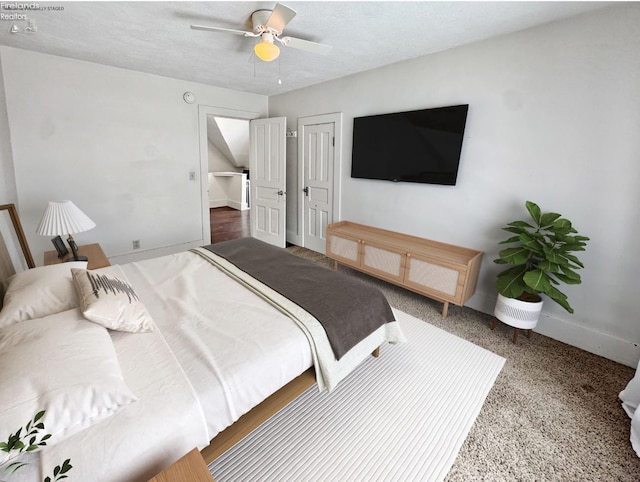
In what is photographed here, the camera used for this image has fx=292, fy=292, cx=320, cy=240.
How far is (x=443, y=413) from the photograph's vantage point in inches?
68.3

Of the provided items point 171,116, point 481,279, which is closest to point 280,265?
point 481,279

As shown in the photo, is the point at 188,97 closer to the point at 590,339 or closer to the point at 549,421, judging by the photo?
the point at 549,421

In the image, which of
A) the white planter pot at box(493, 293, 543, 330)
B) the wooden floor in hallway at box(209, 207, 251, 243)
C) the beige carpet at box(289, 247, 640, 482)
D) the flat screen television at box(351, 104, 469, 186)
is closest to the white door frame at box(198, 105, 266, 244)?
the wooden floor in hallway at box(209, 207, 251, 243)

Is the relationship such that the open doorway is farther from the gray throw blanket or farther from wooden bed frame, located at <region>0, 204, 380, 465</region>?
wooden bed frame, located at <region>0, 204, 380, 465</region>

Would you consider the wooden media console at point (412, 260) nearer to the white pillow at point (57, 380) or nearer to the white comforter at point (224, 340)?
the white comforter at point (224, 340)

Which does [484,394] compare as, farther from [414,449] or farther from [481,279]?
[481,279]

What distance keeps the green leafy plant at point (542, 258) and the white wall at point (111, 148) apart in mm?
3990

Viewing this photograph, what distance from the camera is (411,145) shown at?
10.3ft

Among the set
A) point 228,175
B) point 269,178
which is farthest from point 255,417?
point 228,175

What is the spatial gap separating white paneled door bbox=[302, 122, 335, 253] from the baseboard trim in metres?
2.68

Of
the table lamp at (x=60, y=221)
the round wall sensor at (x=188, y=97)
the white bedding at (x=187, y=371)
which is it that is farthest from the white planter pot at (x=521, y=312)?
the round wall sensor at (x=188, y=97)

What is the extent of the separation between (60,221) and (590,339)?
4.27 metres

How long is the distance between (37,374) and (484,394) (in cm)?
225

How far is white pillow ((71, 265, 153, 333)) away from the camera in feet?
4.33
